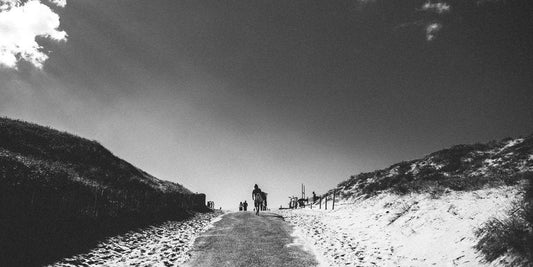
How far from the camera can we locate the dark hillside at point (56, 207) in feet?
31.1

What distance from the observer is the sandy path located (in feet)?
30.1

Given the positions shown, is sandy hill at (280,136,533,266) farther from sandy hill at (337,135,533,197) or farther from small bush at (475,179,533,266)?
sandy hill at (337,135,533,197)

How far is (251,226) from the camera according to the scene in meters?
16.5

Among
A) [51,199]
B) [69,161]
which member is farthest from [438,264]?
[69,161]

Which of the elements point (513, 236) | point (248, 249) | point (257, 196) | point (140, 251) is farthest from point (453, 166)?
point (140, 251)

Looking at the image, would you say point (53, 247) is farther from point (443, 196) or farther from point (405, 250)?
point (443, 196)

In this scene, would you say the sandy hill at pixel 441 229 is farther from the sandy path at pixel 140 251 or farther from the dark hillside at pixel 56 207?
the dark hillside at pixel 56 207

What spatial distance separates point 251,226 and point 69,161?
23702mm

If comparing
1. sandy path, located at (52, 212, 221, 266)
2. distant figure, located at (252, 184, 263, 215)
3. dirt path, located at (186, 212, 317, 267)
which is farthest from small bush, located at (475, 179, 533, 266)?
distant figure, located at (252, 184, 263, 215)

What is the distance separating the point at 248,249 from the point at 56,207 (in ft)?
24.9

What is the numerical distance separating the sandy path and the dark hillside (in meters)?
0.64

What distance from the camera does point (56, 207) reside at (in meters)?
11.9

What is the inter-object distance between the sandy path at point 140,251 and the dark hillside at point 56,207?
0.64 metres

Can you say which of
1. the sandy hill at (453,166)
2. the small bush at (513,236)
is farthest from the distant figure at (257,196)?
the small bush at (513,236)
